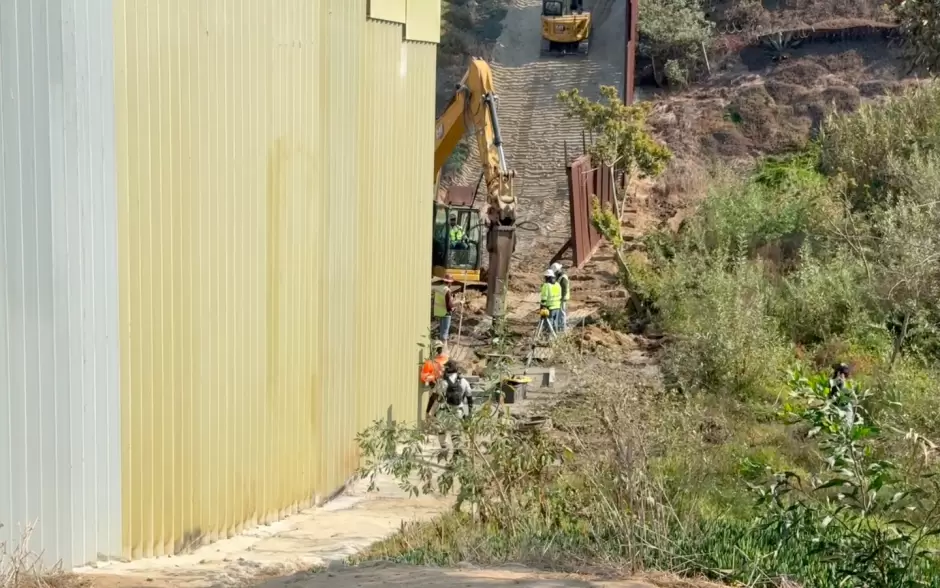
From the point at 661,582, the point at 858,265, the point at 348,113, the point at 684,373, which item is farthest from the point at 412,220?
the point at 661,582

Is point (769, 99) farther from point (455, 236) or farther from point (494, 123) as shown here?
point (494, 123)

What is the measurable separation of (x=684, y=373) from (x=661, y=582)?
1020 centimetres

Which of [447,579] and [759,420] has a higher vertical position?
[447,579]

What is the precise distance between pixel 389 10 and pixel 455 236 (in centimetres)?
994

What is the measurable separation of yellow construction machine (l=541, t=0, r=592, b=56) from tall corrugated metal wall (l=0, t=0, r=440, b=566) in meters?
25.3

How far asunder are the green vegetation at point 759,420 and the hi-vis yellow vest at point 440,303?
12.0 feet

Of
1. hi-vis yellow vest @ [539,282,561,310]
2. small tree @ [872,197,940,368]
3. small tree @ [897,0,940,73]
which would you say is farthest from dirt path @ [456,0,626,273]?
small tree @ [897,0,940,73]

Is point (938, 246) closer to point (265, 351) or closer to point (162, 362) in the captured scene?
point (265, 351)

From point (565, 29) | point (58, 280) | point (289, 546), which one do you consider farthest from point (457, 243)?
point (565, 29)

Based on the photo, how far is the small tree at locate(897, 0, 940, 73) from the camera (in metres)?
8.26

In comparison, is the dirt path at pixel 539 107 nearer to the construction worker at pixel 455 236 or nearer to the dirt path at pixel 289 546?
the construction worker at pixel 455 236

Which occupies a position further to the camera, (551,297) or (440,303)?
(440,303)

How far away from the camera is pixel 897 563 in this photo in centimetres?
571

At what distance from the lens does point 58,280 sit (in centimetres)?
748
